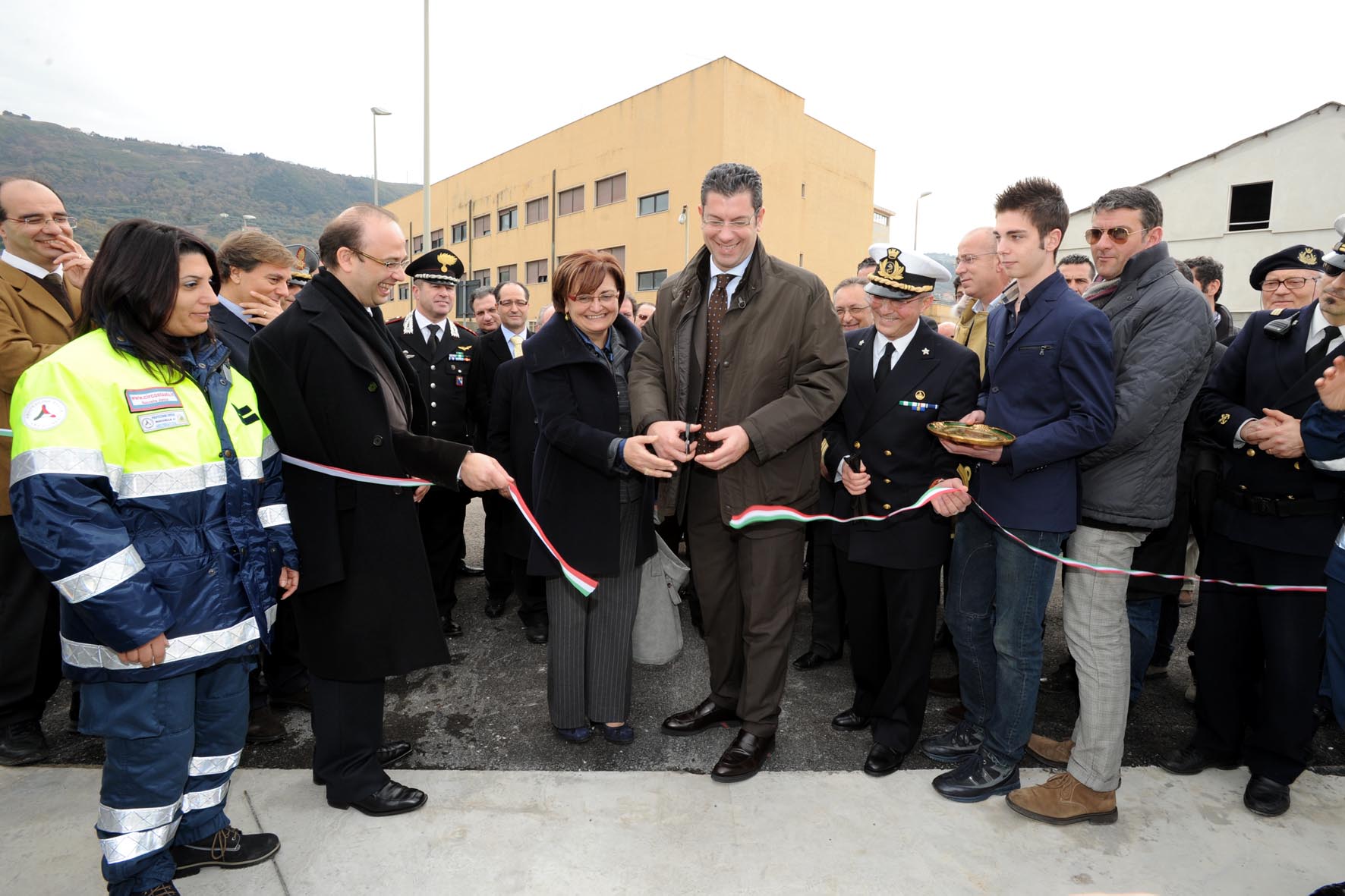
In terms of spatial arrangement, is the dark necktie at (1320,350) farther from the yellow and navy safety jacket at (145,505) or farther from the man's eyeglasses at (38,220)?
the man's eyeglasses at (38,220)

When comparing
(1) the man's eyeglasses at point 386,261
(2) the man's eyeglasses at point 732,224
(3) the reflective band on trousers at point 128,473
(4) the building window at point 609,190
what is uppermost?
(4) the building window at point 609,190

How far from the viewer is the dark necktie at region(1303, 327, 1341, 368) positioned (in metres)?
2.63

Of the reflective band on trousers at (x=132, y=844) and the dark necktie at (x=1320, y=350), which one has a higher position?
the dark necktie at (x=1320, y=350)

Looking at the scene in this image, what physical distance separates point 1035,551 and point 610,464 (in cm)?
163

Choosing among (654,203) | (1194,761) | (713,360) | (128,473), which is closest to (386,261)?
(128,473)

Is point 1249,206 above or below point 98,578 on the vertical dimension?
above

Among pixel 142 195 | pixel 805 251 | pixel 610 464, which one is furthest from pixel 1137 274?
pixel 142 195

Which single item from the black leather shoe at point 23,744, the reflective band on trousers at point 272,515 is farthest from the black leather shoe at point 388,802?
the black leather shoe at point 23,744

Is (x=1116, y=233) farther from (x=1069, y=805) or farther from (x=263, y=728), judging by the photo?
(x=263, y=728)

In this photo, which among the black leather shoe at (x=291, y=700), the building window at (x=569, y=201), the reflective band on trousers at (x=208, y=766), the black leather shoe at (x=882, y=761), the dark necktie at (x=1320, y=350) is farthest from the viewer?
the building window at (x=569, y=201)

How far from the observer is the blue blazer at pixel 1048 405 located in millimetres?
2447

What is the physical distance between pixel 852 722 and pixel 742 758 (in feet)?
2.26

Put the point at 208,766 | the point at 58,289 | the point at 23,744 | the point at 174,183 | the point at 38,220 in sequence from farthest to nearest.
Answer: the point at 174,183 < the point at 58,289 < the point at 38,220 < the point at 23,744 < the point at 208,766

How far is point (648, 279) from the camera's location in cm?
2711
